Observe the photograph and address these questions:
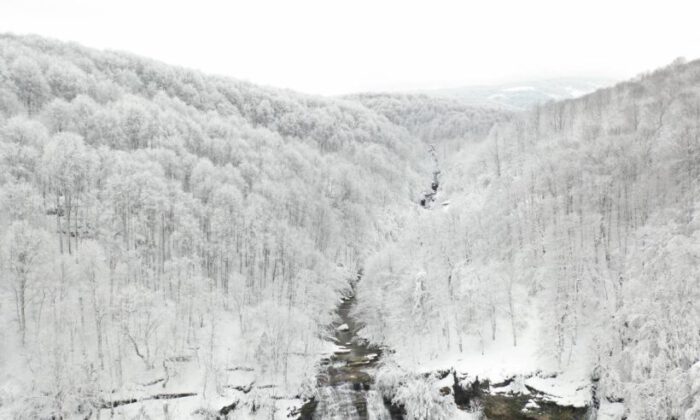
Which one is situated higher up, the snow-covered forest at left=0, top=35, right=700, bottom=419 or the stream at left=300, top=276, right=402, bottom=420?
the snow-covered forest at left=0, top=35, right=700, bottom=419

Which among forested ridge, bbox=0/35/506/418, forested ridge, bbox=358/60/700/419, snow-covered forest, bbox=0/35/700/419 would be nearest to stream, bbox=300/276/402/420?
snow-covered forest, bbox=0/35/700/419

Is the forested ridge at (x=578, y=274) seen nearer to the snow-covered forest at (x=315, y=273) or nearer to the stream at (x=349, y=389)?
the snow-covered forest at (x=315, y=273)

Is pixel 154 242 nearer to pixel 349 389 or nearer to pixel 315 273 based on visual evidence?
pixel 315 273

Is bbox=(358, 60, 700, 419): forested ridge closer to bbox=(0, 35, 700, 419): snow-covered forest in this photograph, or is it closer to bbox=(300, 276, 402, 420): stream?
bbox=(0, 35, 700, 419): snow-covered forest

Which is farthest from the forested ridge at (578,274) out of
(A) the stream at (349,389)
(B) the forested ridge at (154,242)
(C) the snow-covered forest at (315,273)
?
(B) the forested ridge at (154,242)

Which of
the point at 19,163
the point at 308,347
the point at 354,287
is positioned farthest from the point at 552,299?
the point at 19,163

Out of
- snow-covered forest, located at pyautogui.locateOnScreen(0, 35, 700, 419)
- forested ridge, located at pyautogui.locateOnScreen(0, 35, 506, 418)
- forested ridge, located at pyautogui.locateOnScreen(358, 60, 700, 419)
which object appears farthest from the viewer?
forested ridge, located at pyautogui.locateOnScreen(0, 35, 506, 418)

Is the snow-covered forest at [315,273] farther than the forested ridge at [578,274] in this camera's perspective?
Yes
